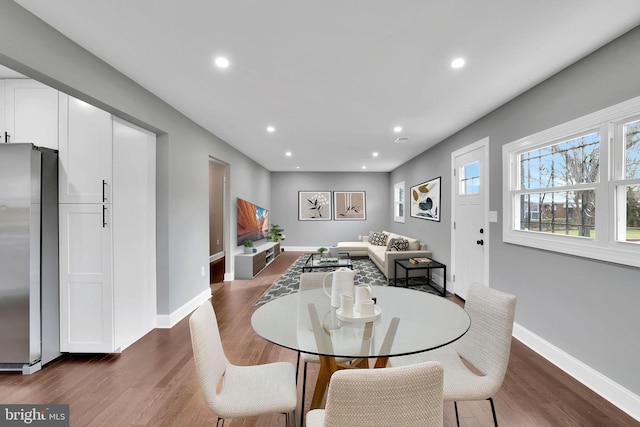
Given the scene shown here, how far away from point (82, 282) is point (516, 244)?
4173 millimetres

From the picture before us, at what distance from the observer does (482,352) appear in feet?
5.05

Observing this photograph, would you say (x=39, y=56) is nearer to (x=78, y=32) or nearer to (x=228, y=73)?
(x=78, y=32)

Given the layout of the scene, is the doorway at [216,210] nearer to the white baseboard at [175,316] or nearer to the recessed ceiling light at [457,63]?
the white baseboard at [175,316]

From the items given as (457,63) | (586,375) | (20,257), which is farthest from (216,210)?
(586,375)

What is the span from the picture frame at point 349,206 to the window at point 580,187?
5.50m

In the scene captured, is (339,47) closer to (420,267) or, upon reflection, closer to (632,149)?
(632,149)

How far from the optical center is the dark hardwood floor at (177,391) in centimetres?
172

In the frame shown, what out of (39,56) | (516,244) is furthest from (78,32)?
(516,244)

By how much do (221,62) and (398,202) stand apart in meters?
6.21

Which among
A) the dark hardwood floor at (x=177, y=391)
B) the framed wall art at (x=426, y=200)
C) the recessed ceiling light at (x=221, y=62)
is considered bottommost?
the dark hardwood floor at (x=177, y=391)

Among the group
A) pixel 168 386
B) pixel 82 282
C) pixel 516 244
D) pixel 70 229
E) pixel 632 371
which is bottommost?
pixel 168 386

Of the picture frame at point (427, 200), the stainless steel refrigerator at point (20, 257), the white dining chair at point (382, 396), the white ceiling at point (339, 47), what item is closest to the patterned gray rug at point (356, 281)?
the picture frame at point (427, 200)

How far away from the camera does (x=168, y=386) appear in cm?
206

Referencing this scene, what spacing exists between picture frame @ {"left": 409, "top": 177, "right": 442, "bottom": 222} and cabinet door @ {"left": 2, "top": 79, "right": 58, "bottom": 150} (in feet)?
16.6
